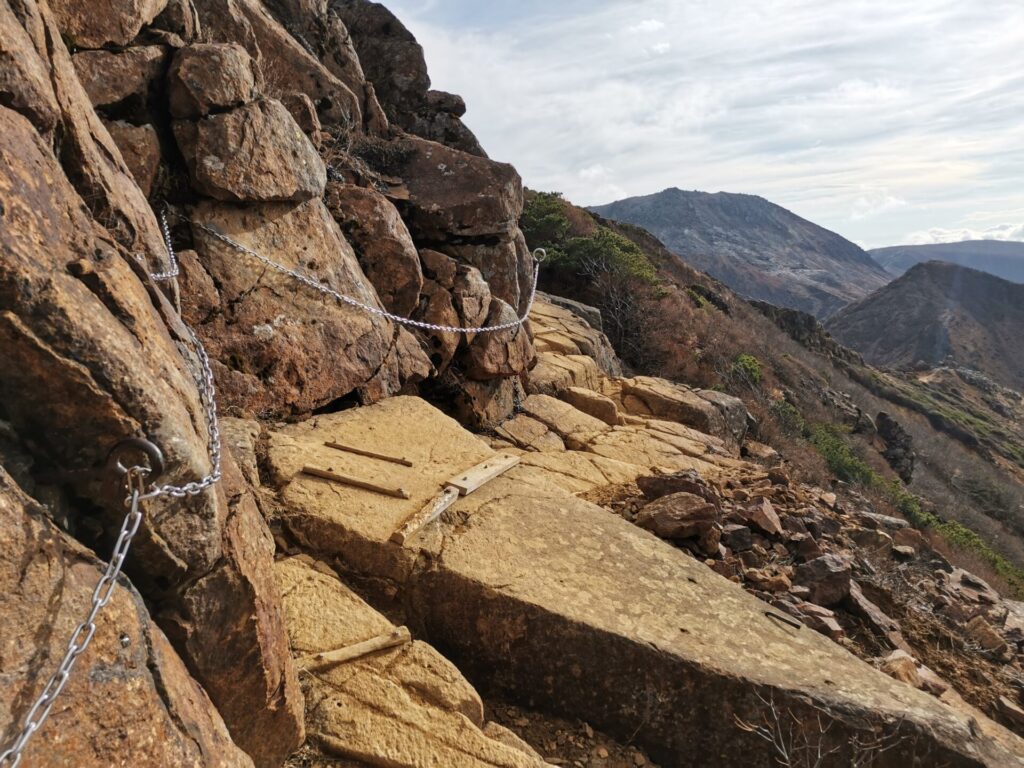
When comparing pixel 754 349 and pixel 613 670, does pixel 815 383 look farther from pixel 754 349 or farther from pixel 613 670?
pixel 613 670

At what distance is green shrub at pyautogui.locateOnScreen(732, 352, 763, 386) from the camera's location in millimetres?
16375

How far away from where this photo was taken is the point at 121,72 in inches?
177

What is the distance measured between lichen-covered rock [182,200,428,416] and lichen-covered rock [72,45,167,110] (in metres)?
0.88

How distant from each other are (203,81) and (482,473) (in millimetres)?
3617

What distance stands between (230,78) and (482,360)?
3.75 meters

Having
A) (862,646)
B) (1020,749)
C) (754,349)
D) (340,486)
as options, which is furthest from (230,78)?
(754,349)

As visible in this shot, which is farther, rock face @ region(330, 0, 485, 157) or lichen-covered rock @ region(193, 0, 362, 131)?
rock face @ region(330, 0, 485, 157)

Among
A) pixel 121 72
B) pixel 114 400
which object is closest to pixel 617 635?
pixel 114 400

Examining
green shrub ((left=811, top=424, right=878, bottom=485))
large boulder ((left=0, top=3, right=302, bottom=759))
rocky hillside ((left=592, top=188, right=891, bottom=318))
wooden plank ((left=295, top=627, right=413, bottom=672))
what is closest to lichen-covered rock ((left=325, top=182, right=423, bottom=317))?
large boulder ((left=0, top=3, right=302, bottom=759))

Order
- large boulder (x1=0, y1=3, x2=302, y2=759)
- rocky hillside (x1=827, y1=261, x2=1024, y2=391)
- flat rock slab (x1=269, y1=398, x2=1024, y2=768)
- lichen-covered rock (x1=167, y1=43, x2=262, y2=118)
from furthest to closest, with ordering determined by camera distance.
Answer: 1. rocky hillside (x1=827, y1=261, x2=1024, y2=391)
2. lichen-covered rock (x1=167, y1=43, x2=262, y2=118)
3. flat rock slab (x1=269, y1=398, x2=1024, y2=768)
4. large boulder (x1=0, y1=3, x2=302, y2=759)

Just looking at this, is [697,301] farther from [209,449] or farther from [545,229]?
[209,449]

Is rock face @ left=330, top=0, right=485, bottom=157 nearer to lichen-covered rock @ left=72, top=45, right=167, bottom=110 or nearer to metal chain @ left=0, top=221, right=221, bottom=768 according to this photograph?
lichen-covered rock @ left=72, top=45, right=167, bottom=110

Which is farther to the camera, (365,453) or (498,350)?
(498,350)

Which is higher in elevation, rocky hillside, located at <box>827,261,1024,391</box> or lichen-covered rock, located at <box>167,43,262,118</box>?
rocky hillside, located at <box>827,261,1024,391</box>
